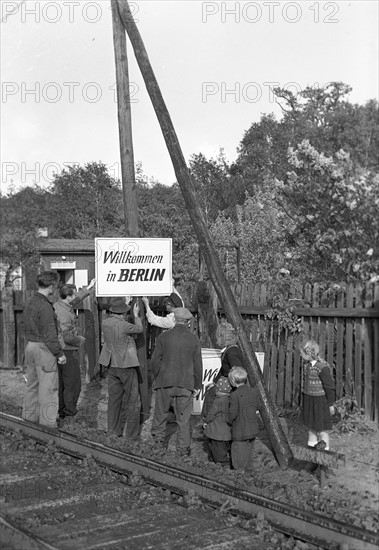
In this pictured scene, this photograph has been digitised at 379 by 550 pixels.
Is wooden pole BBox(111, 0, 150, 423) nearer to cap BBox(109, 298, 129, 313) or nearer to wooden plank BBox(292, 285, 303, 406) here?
cap BBox(109, 298, 129, 313)

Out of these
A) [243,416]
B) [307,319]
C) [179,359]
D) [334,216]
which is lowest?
[243,416]

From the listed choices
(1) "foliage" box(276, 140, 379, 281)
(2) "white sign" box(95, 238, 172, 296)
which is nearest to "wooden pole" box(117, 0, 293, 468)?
(2) "white sign" box(95, 238, 172, 296)

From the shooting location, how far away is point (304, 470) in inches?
295

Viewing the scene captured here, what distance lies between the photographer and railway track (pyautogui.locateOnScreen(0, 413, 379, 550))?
203 inches

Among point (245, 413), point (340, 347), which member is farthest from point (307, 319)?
point (245, 413)

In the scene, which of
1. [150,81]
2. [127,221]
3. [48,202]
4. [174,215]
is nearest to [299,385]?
[127,221]

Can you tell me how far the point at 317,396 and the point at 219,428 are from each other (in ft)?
3.43

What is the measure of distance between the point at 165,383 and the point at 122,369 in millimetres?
938

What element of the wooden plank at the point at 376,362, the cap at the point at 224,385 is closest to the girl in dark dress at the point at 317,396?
the cap at the point at 224,385

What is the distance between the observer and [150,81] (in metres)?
9.22

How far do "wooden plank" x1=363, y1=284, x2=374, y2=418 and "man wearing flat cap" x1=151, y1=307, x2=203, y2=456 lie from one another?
211 centimetres

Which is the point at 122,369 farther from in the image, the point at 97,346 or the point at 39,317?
the point at 97,346

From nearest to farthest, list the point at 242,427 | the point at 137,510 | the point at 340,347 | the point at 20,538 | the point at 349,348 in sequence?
Result: the point at 20,538 → the point at 137,510 → the point at 242,427 → the point at 349,348 → the point at 340,347

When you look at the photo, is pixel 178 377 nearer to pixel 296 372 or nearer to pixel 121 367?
pixel 121 367
